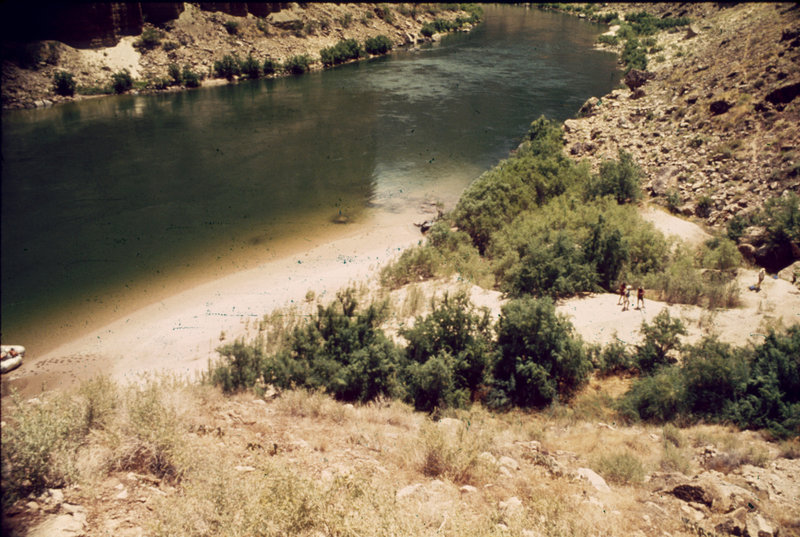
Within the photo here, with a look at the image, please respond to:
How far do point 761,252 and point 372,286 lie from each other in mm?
12959

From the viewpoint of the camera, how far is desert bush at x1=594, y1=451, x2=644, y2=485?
6.68 meters

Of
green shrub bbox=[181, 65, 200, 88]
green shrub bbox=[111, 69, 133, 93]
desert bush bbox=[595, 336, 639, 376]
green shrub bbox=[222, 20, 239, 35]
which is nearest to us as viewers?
desert bush bbox=[595, 336, 639, 376]

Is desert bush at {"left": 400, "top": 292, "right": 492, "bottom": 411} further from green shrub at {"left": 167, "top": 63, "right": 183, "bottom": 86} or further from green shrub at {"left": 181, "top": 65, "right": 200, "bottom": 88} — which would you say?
green shrub at {"left": 167, "top": 63, "right": 183, "bottom": 86}

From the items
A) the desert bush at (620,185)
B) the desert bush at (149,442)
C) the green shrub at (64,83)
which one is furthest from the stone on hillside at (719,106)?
the green shrub at (64,83)

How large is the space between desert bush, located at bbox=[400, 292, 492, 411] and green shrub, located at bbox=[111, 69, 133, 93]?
41154 millimetres

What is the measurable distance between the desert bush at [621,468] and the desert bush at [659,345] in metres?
3.71

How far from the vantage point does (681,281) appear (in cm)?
1286

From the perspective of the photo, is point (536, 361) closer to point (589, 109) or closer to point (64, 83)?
point (589, 109)

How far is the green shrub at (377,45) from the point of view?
5559 cm

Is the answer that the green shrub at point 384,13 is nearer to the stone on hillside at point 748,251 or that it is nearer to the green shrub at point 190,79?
the green shrub at point 190,79

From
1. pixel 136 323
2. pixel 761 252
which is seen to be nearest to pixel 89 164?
pixel 136 323

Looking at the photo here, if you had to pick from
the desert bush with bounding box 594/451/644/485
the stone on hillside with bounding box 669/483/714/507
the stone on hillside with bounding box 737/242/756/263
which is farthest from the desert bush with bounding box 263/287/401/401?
the stone on hillside with bounding box 737/242/756/263

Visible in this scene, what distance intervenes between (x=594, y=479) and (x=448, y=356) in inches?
156

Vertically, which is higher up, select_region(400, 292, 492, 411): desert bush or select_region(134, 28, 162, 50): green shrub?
select_region(134, 28, 162, 50): green shrub
